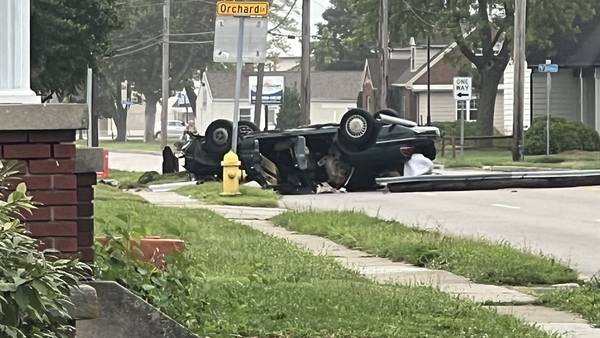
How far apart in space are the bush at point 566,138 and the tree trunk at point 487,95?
8.37 meters

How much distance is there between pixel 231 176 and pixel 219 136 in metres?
2.58

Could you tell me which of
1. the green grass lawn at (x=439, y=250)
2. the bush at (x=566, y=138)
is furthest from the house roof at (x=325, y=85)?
the green grass lawn at (x=439, y=250)

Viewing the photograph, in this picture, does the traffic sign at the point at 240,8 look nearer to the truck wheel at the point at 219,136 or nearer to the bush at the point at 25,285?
the truck wheel at the point at 219,136

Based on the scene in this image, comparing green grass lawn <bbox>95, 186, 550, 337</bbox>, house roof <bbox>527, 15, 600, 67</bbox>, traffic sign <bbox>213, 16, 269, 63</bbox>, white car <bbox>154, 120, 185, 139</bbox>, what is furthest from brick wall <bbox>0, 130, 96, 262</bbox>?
white car <bbox>154, 120, 185, 139</bbox>

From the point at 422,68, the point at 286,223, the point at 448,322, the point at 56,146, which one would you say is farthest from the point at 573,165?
the point at 422,68

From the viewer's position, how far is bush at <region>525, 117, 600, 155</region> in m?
47.4

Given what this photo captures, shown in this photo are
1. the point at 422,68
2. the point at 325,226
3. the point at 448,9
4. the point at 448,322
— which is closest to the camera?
the point at 448,322

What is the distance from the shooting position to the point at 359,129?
26562 mm

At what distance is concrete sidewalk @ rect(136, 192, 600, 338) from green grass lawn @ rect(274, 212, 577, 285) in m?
0.20

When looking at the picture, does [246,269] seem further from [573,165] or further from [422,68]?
[422,68]

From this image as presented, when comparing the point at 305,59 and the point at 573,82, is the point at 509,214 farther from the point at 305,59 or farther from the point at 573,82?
the point at 573,82

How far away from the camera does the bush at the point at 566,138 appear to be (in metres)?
47.4

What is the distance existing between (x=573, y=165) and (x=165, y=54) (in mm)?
27116

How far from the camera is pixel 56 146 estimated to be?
638 cm
